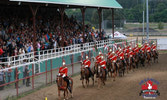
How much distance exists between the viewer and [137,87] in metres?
17.5

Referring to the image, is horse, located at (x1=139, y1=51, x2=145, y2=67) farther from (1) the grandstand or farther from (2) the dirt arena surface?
(1) the grandstand

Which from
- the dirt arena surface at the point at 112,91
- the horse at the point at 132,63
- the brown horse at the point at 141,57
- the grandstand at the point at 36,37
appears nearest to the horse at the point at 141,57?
the brown horse at the point at 141,57

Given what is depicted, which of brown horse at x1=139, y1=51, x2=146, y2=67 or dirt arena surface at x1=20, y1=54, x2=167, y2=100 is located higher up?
brown horse at x1=139, y1=51, x2=146, y2=67

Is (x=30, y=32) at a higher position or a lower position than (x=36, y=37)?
higher

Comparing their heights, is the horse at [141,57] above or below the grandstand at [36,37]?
below

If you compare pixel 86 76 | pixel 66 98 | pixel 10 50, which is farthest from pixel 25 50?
pixel 66 98

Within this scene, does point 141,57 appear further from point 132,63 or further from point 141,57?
point 132,63

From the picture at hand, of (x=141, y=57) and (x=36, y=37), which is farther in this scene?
(x=141, y=57)

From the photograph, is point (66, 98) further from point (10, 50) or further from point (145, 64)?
point (145, 64)

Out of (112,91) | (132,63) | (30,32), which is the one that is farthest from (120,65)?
(30,32)

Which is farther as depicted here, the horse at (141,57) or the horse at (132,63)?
the horse at (141,57)

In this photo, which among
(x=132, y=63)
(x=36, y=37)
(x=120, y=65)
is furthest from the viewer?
(x=36, y=37)

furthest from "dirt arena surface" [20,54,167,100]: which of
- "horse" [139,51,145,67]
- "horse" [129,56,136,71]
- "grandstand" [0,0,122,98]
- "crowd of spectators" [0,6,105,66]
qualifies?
"horse" [139,51,145,67]

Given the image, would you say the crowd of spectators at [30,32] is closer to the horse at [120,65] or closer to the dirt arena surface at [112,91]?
the dirt arena surface at [112,91]
